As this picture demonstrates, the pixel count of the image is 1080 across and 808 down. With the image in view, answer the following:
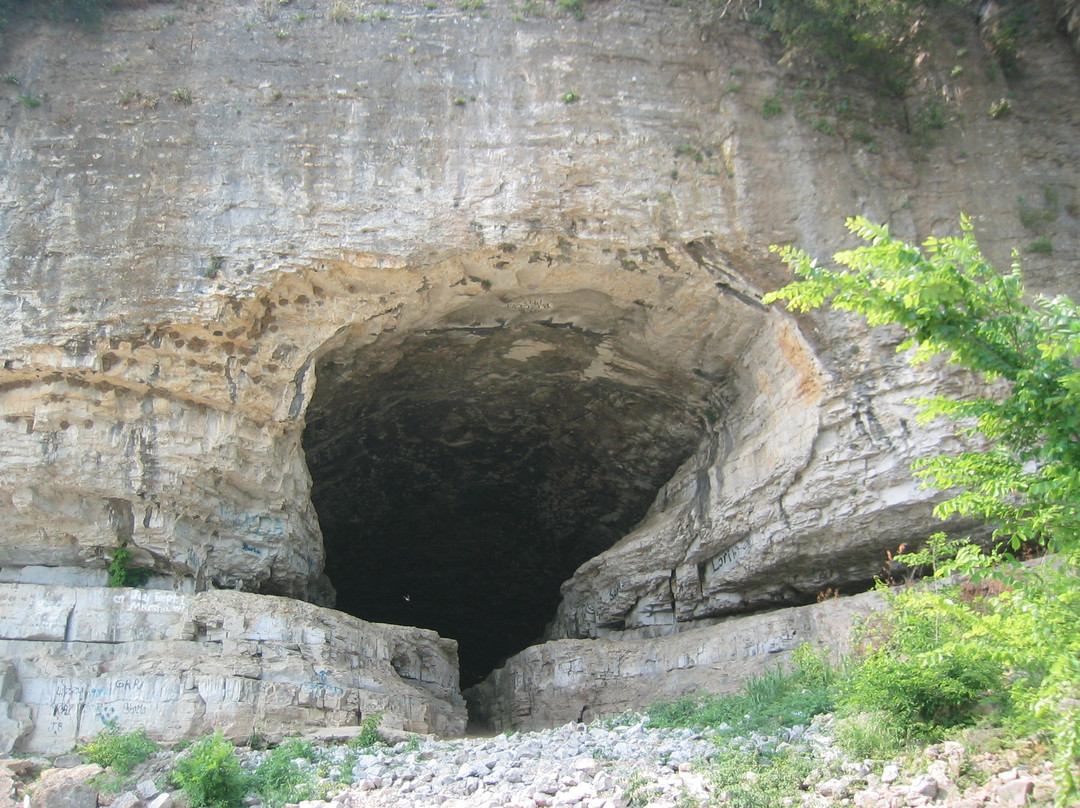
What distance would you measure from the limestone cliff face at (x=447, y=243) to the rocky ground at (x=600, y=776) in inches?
154

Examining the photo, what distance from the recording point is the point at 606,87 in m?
12.8

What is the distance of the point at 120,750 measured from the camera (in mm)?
Answer: 8797

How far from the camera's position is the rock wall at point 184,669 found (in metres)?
9.81

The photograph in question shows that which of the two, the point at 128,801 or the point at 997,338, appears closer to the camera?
the point at 997,338

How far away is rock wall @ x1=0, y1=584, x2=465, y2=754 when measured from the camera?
981 cm

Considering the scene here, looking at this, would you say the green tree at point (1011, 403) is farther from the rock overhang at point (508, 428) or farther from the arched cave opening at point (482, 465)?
the arched cave opening at point (482, 465)

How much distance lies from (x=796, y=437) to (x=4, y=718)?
31.4 feet

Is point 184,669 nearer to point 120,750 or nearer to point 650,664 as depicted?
point 120,750

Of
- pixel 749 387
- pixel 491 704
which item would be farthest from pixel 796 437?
pixel 491 704

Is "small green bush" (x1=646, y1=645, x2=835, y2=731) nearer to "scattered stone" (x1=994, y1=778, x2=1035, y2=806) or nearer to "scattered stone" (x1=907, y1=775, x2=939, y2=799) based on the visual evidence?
"scattered stone" (x1=907, y1=775, x2=939, y2=799)

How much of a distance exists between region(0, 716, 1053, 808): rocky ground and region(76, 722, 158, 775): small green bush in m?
0.14

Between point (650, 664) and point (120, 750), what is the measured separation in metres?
6.99

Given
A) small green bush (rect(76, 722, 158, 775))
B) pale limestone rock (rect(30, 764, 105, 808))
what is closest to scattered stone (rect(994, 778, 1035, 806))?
pale limestone rock (rect(30, 764, 105, 808))

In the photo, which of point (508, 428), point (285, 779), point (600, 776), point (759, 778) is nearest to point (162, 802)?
point (285, 779)
